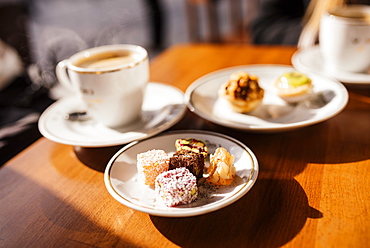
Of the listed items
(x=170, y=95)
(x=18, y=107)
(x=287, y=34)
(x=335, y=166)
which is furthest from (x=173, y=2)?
(x=335, y=166)

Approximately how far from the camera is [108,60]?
0.84 metres

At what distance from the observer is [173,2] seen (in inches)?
199

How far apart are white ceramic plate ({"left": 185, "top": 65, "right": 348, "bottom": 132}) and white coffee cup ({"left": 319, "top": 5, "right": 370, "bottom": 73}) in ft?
0.33

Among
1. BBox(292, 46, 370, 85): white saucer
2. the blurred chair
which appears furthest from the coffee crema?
the blurred chair

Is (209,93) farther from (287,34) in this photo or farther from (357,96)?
(287,34)

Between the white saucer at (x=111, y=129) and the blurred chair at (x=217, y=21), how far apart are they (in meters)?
2.06

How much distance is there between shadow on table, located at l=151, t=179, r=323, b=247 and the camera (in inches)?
19.4

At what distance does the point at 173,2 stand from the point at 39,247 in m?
4.92

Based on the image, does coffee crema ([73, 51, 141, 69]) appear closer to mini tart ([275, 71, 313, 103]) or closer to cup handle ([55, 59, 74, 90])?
cup handle ([55, 59, 74, 90])

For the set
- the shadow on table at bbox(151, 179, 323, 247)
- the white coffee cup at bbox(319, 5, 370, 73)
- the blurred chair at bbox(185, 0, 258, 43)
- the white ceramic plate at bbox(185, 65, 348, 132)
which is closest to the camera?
the shadow on table at bbox(151, 179, 323, 247)

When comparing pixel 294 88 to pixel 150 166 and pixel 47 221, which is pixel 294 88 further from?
pixel 47 221

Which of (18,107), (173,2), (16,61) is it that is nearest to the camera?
(18,107)

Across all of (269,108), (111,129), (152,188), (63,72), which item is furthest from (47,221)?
(269,108)

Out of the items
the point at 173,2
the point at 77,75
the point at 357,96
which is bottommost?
the point at 173,2
